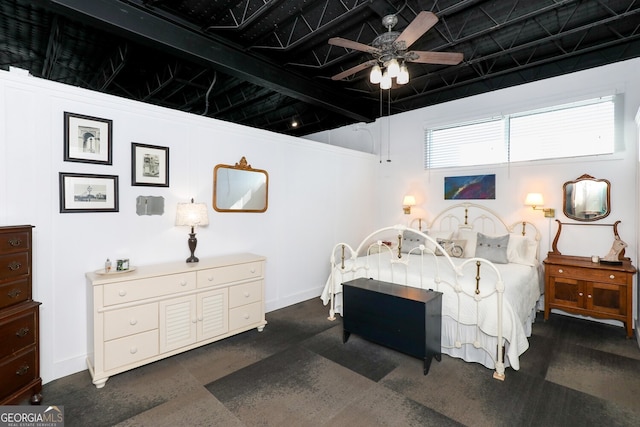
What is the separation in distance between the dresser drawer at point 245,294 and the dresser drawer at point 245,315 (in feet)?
0.19

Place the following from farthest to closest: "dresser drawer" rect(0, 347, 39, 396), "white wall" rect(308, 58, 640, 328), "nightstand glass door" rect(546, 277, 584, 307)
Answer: "white wall" rect(308, 58, 640, 328) < "nightstand glass door" rect(546, 277, 584, 307) < "dresser drawer" rect(0, 347, 39, 396)

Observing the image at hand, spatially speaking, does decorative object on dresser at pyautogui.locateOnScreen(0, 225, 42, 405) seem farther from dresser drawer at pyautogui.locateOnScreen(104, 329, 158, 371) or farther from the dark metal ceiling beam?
the dark metal ceiling beam

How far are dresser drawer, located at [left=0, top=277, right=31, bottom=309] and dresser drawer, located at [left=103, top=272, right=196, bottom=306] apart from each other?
0.48 meters

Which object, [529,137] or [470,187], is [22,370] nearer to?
[470,187]

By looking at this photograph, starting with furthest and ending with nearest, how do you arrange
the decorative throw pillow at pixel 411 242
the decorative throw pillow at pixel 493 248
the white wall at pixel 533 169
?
the decorative throw pillow at pixel 411 242
the decorative throw pillow at pixel 493 248
the white wall at pixel 533 169

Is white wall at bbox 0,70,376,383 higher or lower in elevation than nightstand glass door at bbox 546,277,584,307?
higher

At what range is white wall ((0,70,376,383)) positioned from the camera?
252cm

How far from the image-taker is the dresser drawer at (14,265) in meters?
2.06

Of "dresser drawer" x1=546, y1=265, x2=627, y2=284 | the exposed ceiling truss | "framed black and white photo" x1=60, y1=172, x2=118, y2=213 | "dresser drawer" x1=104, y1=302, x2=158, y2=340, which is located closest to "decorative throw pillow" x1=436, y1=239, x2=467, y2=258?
"dresser drawer" x1=546, y1=265, x2=627, y2=284

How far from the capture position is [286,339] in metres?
3.48

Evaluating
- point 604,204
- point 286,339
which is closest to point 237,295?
point 286,339

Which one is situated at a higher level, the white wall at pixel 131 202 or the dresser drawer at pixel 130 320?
the white wall at pixel 131 202

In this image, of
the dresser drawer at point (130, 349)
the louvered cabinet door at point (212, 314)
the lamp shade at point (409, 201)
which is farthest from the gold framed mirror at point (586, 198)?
the dresser drawer at point (130, 349)

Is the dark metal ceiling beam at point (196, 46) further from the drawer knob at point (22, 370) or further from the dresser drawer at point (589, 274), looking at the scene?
the dresser drawer at point (589, 274)
